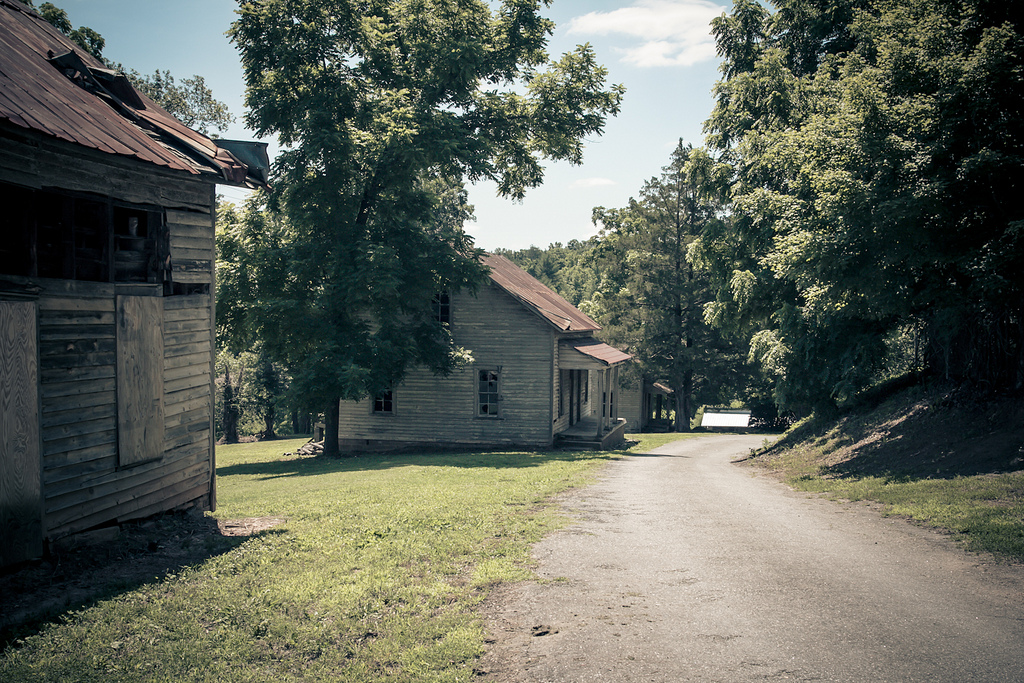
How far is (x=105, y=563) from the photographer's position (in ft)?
24.2

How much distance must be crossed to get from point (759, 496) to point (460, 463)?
27.8 feet

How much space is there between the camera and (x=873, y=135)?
12445 millimetres

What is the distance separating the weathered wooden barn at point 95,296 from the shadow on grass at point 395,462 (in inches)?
318

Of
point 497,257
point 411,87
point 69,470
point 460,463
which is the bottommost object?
point 460,463

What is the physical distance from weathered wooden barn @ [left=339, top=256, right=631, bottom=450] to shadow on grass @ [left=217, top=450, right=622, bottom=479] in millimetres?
1271

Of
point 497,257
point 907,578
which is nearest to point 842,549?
point 907,578

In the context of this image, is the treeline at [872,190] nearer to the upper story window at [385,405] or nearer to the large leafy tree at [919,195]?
the large leafy tree at [919,195]

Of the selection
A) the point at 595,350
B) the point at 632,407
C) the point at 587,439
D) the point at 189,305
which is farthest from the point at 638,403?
the point at 189,305

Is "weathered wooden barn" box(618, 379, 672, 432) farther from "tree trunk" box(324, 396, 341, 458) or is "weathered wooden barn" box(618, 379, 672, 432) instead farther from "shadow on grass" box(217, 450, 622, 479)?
"tree trunk" box(324, 396, 341, 458)

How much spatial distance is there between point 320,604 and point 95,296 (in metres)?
4.81

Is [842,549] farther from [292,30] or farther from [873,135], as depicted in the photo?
[292,30]

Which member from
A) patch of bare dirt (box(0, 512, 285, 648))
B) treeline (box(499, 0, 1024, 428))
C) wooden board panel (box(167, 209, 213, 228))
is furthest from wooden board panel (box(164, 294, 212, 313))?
treeline (box(499, 0, 1024, 428))

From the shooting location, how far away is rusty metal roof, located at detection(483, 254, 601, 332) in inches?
898

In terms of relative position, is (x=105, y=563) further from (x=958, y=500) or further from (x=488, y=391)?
(x=488, y=391)
